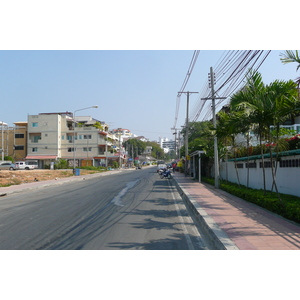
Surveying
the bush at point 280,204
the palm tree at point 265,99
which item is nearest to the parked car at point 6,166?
the bush at point 280,204

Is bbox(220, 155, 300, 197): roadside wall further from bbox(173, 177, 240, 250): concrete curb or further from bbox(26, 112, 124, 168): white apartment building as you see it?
bbox(26, 112, 124, 168): white apartment building

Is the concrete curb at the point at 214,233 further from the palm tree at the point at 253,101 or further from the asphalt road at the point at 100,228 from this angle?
the palm tree at the point at 253,101

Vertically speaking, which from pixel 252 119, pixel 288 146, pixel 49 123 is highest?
pixel 49 123

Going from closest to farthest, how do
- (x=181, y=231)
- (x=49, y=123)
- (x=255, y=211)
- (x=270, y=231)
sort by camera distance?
1. (x=270, y=231)
2. (x=181, y=231)
3. (x=255, y=211)
4. (x=49, y=123)

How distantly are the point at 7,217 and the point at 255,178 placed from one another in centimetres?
1214

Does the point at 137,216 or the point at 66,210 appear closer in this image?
the point at 137,216

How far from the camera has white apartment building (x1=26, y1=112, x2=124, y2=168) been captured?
72.9 m

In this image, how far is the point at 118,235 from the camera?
8.10 meters

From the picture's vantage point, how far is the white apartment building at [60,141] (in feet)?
239

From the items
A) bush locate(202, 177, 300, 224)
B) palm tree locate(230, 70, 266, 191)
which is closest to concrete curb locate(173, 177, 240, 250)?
bush locate(202, 177, 300, 224)

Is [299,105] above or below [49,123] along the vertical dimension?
below

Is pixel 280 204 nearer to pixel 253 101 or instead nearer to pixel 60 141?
pixel 253 101

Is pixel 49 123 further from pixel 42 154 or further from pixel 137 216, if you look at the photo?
pixel 137 216

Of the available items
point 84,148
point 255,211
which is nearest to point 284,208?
point 255,211
